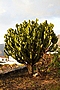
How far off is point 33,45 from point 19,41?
4.33 feet

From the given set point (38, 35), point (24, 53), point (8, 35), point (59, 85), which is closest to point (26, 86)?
point (59, 85)

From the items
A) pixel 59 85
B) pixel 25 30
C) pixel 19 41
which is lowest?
pixel 59 85

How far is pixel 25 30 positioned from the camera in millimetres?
16172

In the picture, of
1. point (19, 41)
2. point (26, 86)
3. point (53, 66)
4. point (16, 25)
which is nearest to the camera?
point (26, 86)

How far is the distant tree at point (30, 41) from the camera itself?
50.8 feet

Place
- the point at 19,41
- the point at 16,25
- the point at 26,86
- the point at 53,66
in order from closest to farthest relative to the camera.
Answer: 1. the point at 26,86
2. the point at 19,41
3. the point at 16,25
4. the point at 53,66

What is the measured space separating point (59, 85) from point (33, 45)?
14.7 ft

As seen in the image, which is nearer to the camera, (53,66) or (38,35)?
(38,35)

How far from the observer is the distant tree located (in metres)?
15.5

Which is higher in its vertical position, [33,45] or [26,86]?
[33,45]

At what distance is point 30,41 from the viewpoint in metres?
15.4

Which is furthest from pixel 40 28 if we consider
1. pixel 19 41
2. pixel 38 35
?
pixel 19 41

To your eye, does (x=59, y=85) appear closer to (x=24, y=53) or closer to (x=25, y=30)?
(x=24, y=53)

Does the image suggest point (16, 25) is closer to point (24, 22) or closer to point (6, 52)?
point (24, 22)
